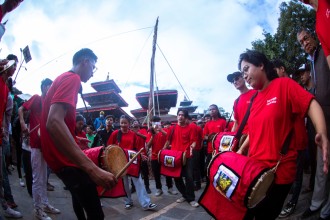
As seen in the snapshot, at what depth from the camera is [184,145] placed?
20.3 feet

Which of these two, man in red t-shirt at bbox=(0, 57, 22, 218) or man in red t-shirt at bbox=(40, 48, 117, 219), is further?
man in red t-shirt at bbox=(0, 57, 22, 218)

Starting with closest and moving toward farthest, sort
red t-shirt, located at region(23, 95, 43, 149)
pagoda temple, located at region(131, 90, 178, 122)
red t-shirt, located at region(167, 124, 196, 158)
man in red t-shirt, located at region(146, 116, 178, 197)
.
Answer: red t-shirt, located at region(23, 95, 43, 149) → red t-shirt, located at region(167, 124, 196, 158) → man in red t-shirt, located at region(146, 116, 178, 197) → pagoda temple, located at region(131, 90, 178, 122)

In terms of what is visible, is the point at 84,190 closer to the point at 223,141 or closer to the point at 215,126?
the point at 223,141

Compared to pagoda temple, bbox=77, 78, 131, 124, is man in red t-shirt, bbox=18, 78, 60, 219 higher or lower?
lower

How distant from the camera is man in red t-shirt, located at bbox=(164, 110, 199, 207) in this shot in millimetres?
5584

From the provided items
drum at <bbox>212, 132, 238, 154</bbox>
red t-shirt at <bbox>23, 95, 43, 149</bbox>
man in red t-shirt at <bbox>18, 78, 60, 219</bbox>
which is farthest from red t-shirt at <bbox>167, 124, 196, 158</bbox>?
red t-shirt at <bbox>23, 95, 43, 149</bbox>

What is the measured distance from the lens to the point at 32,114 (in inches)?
177

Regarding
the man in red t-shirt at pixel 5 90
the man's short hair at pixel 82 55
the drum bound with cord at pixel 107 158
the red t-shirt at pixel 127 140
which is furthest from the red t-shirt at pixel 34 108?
the man's short hair at pixel 82 55

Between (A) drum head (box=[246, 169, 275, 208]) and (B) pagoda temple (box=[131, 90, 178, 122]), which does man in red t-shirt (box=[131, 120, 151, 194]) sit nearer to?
(A) drum head (box=[246, 169, 275, 208])

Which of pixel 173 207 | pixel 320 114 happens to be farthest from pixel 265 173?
pixel 173 207

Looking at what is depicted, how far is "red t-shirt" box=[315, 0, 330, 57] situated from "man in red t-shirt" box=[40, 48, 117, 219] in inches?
68.1

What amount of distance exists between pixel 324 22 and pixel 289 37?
11.8 metres

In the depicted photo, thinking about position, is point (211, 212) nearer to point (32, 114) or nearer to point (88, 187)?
point (88, 187)

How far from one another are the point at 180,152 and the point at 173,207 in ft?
4.05
